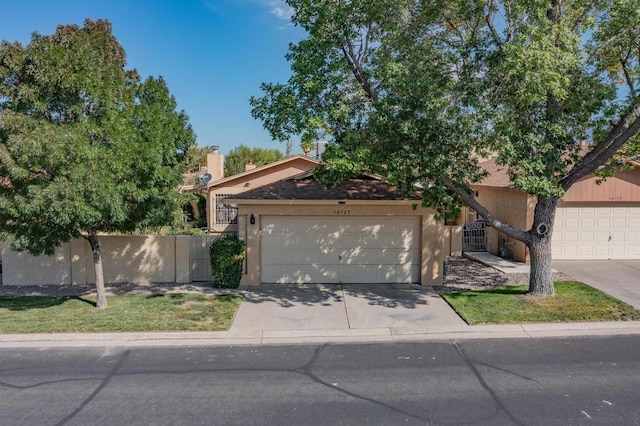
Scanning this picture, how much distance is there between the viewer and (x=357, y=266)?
13180 millimetres

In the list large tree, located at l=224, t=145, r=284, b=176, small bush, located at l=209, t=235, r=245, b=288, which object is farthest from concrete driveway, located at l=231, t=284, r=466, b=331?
large tree, located at l=224, t=145, r=284, b=176

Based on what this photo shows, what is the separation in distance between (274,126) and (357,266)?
5098 millimetres

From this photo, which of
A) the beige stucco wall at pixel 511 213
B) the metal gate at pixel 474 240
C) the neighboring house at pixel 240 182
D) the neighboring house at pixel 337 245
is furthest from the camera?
the neighboring house at pixel 240 182

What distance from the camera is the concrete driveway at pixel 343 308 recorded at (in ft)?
31.8

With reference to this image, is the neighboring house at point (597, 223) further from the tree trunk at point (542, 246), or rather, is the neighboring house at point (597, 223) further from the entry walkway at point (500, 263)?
the tree trunk at point (542, 246)

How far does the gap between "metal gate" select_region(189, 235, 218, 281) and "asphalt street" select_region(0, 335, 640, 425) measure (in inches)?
204

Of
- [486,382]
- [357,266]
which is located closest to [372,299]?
[357,266]

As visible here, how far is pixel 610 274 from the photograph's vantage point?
45.1ft

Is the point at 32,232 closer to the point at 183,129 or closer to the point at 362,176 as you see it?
the point at 183,129

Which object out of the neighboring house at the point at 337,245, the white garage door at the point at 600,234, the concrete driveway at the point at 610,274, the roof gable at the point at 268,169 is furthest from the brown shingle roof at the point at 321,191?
the roof gable at the point at 268,169

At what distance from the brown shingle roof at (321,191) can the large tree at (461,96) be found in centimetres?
206

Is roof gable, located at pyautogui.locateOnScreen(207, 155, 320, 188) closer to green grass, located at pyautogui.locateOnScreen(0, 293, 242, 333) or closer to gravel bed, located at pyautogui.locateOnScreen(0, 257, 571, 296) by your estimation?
gravel bed, located at pyautogui.locateOnScreen(0, 257, 571, 296)

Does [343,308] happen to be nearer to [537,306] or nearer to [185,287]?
[537,306]

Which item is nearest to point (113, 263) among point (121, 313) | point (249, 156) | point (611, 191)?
point (121, 313)
